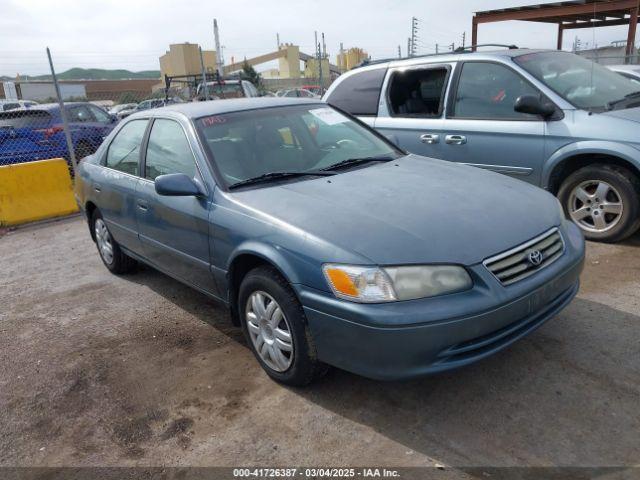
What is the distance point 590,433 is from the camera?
2488 millimetres

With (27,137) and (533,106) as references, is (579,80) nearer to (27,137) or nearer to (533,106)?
(533,106)

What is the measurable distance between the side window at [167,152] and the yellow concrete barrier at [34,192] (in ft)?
14.3

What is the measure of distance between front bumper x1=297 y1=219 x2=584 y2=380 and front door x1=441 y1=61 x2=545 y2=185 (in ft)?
8.58

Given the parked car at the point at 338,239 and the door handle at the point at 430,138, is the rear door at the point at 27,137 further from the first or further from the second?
the door handle at the point at 430,138

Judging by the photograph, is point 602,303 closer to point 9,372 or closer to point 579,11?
point 9,372

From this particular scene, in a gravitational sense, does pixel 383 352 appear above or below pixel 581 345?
above

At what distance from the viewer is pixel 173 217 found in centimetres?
365

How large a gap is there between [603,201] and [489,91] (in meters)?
1.48

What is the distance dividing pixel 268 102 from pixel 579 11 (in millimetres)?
11106

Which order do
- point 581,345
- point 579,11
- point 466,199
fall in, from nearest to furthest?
point 466,199
point 581,345
point 579,11

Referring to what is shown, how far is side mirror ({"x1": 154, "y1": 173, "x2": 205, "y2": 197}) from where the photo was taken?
10.6 feet

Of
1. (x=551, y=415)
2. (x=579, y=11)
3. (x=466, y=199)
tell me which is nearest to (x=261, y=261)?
(x=466, y=199)

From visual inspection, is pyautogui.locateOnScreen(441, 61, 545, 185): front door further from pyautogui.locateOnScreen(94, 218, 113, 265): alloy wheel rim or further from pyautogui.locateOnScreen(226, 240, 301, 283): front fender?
pyautogui.locateOnScreen(94, 218, 113, 265): alloy wheel rim

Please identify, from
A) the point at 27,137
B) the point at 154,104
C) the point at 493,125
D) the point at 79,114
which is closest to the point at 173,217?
the point at 493,125
